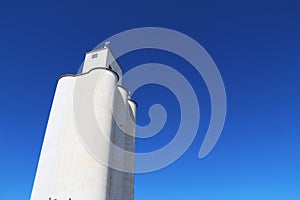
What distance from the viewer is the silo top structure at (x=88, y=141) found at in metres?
16.0

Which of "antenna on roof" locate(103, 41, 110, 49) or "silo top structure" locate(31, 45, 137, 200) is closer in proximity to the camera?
"silo top structure" locate(31, 45, 137, 200)

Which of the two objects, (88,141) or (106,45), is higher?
(106,45)

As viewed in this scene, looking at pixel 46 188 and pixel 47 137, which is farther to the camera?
pixel 47 137

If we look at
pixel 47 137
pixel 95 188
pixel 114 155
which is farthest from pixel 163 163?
pixel 47 137

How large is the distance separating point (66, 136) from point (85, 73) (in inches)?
263

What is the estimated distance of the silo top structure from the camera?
16.0 meters

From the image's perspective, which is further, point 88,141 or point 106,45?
point 106,45

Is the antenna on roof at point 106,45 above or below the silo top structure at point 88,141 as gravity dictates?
above

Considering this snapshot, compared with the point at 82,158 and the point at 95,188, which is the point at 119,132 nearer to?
the point at 82,158

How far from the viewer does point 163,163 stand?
70.3 feet

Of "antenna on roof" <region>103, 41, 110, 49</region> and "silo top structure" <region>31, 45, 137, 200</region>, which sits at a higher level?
"antenna on roof" <region>103, 41, 110, 49</region>

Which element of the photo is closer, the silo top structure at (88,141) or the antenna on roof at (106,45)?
the silo top structure at (88,141)

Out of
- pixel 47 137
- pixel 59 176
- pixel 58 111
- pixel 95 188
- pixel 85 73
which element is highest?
pixel 85 73

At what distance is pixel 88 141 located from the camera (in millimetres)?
17156
